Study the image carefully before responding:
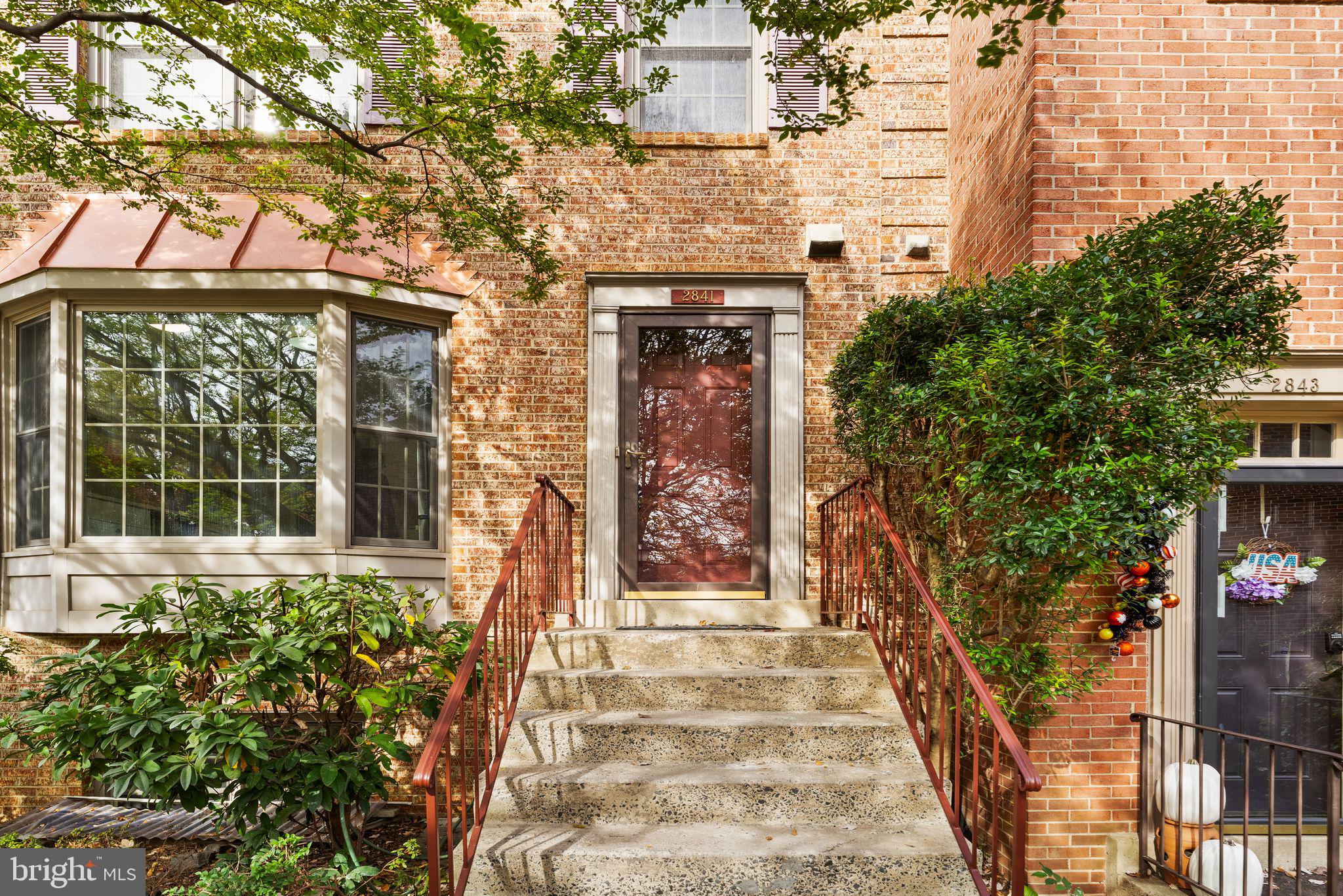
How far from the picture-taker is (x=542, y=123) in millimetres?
4582

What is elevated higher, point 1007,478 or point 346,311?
point 346,311

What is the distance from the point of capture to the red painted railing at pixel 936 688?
2.85 m

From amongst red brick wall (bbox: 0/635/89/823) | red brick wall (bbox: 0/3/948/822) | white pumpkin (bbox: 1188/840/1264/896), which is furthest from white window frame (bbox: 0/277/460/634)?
white pumpkin (bbox: 1188/840/1264/896)

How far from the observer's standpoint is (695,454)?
18.3ft

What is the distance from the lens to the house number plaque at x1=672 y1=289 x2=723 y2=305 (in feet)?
18.1

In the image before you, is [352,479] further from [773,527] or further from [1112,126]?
[1112,126]

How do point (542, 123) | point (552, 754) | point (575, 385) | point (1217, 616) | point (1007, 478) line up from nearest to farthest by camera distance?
point (1007, 478) → point (552, 754) → point (1217, 616) → point (542, 123) → point (575, 385)

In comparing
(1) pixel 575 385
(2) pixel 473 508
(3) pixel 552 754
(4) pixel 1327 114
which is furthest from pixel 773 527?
(4) pixel 1327 114

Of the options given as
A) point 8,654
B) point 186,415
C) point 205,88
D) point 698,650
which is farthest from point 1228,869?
point 205,88

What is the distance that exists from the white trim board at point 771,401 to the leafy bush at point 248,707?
141 centimetres

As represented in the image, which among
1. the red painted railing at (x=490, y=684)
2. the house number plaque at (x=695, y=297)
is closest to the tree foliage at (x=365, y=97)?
the house number plaque at (x=695, y=297)

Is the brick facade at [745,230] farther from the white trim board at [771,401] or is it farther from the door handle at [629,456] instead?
the door handle at [629,456]

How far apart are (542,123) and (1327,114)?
439 centimetres

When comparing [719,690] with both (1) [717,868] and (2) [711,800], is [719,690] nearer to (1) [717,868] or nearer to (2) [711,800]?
(2) [711,800]
